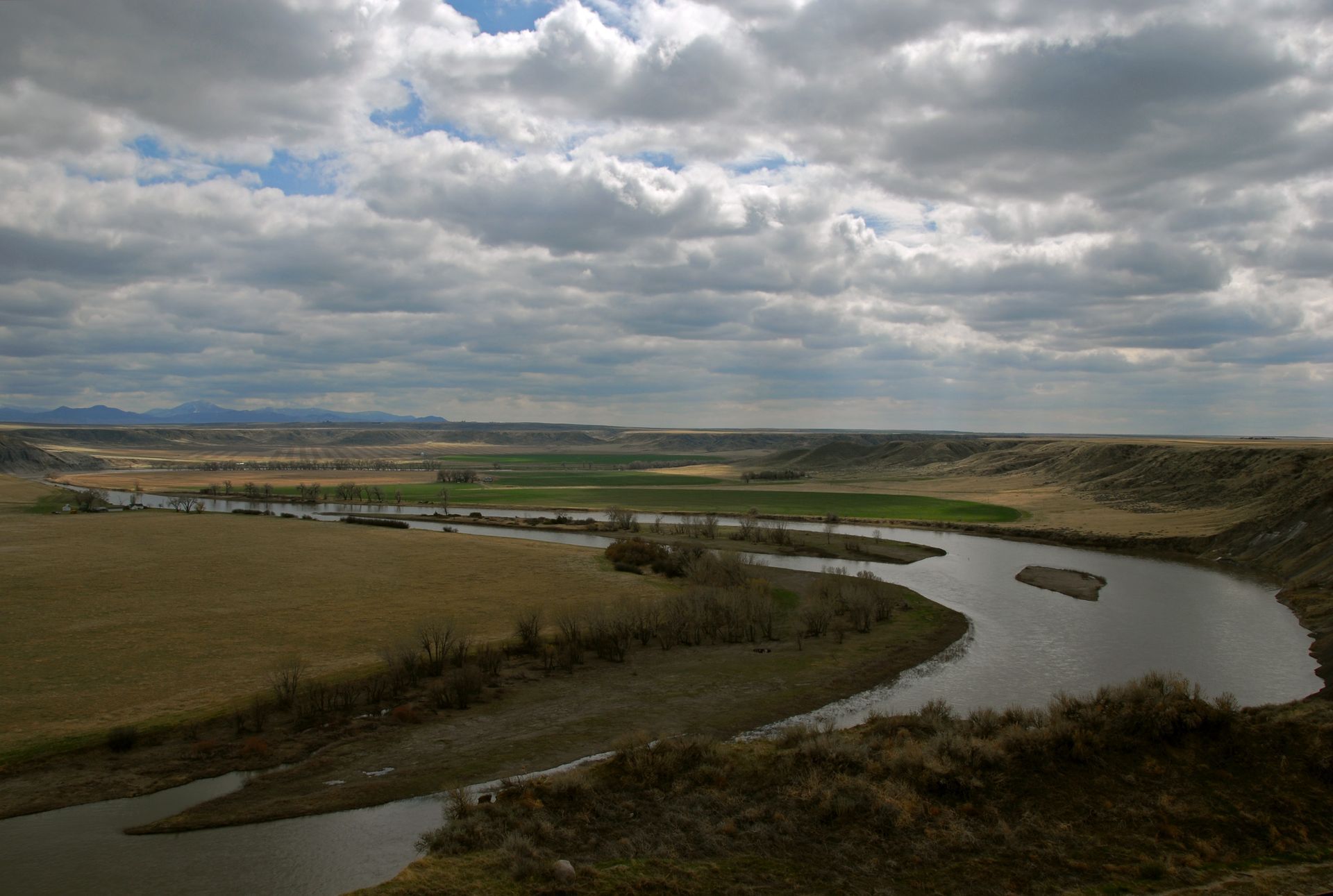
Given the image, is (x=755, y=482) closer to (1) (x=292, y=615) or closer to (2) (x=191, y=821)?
(1) (x=292, y=615)

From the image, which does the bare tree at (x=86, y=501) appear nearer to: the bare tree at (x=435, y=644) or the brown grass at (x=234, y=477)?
the brown grass at (x=234, y=477)

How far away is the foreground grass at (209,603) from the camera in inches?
894

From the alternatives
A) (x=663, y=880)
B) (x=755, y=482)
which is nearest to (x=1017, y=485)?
(x=755, y=482)

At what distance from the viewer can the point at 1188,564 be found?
48000mm

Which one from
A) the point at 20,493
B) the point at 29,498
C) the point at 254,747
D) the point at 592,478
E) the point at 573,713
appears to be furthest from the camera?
the point at 592,478

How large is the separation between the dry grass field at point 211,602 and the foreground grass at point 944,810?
42.0ft

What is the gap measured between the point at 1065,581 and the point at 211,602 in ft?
140

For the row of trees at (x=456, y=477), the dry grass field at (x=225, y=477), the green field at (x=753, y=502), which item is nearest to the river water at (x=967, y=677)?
the green field at (x=753, y=502)

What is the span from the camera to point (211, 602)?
34.7 m

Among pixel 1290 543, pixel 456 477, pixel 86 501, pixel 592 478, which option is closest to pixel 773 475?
pixel 592 478

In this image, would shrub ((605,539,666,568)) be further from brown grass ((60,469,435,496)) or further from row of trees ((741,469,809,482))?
brown grass ((60,469,435,496))

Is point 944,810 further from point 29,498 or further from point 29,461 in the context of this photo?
point 29,461

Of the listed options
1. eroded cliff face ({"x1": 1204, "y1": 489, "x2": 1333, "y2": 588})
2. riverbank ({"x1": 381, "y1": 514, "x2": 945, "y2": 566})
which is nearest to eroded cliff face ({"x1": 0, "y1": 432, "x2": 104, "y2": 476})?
riverbank ({"x1": 381, "y1": 514, "x2": 945, "y2": 566})

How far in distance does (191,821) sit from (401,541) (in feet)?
141
